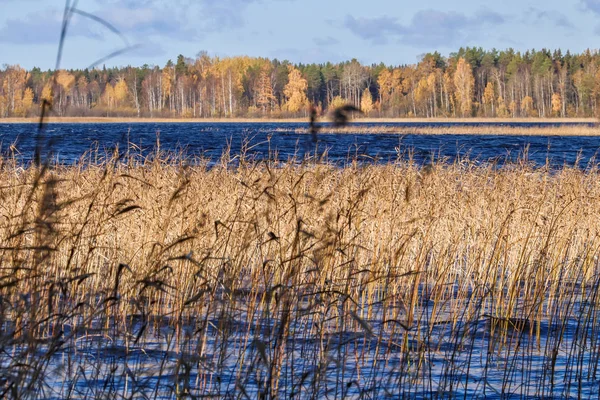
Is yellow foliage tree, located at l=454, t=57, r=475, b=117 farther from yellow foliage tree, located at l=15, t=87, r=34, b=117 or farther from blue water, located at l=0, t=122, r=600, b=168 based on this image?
yellow foliage tree, located at l=15, t=87, r=34, b=117

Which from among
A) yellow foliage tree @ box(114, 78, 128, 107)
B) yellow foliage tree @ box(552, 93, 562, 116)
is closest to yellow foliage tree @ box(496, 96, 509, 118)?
yellow foliage tree @ box(552, 93, 562, 116)

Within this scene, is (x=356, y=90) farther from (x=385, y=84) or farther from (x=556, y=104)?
(x=556, y=104)

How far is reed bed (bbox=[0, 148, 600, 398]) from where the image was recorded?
3.02m

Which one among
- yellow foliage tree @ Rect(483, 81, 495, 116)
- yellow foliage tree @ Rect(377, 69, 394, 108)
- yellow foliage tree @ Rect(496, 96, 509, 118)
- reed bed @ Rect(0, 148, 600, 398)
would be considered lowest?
reed bed @ Rect(0, 148, 600, 398)

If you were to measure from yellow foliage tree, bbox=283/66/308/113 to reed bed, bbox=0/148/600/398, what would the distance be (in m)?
88.3

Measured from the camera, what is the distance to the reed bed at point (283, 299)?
3016 mm

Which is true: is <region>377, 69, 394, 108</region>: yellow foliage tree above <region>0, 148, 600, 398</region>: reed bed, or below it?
above

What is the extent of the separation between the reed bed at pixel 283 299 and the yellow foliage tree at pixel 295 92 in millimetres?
88258

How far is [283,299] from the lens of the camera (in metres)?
3.76

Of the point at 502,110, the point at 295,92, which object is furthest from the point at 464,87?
the point at 295,92

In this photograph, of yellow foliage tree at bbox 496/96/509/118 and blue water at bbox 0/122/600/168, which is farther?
yellow foliage tree at bbox 496/96/509/118

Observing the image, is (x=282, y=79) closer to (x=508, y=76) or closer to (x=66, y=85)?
(x=508, y=76)

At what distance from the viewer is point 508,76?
99.9 metres

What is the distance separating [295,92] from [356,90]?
1029 centimetres
